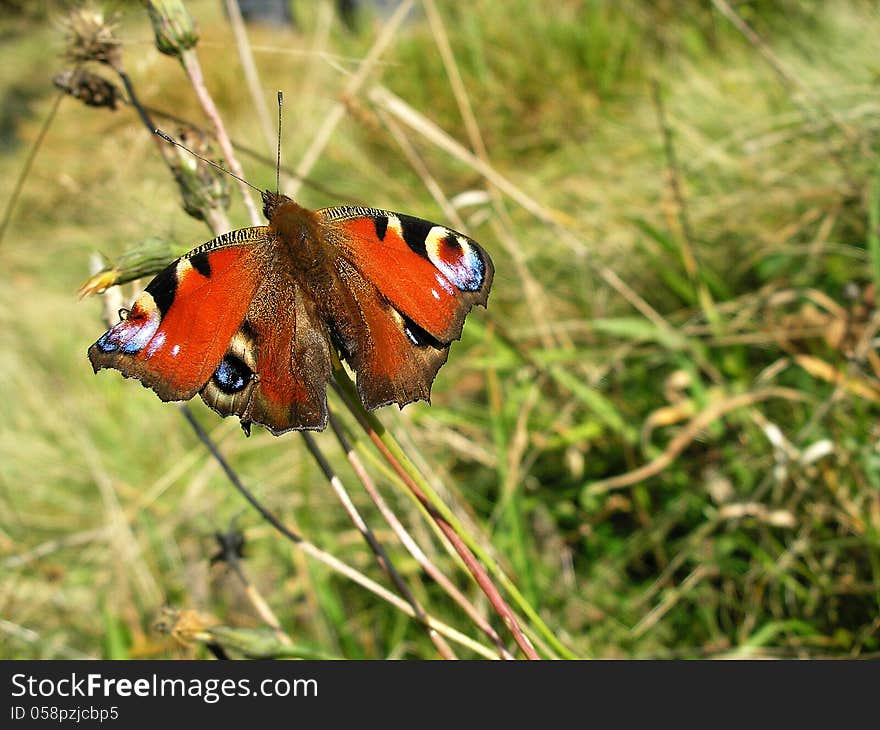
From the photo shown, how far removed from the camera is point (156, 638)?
1.59 m

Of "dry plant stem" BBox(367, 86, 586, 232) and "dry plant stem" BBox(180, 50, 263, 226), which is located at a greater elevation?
"dry plant stem" BBox(367, 86, 586, 232)

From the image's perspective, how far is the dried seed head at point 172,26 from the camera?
0.70m

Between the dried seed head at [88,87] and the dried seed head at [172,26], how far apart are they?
0.13m

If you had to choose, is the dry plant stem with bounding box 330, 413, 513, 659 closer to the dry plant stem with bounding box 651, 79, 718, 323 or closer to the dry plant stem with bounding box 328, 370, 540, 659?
the dry plant stem with bounding box 328, 370, 540, 659

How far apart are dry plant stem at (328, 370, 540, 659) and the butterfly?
1.3 inches

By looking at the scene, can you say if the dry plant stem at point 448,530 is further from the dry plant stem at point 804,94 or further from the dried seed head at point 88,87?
the dry plant stem at point 804,94

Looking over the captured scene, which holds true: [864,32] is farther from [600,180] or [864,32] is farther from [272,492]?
[272,492]

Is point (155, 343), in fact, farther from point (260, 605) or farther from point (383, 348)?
point (260, 605)

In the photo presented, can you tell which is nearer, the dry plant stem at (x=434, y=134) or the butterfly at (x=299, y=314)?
the butterfly at (x=299, y=314)

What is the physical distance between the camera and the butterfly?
0.70m

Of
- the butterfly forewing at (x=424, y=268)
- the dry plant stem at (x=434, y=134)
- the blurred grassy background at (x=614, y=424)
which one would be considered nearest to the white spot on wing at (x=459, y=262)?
the butterfly forewing at (x=424, y=268)

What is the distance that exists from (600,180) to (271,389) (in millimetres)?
1652

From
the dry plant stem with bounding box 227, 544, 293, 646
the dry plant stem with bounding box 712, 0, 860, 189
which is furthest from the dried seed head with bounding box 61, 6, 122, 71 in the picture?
the dry plant stem with bounding box 712, 0, 860, 189

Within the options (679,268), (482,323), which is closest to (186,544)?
(482,323)
